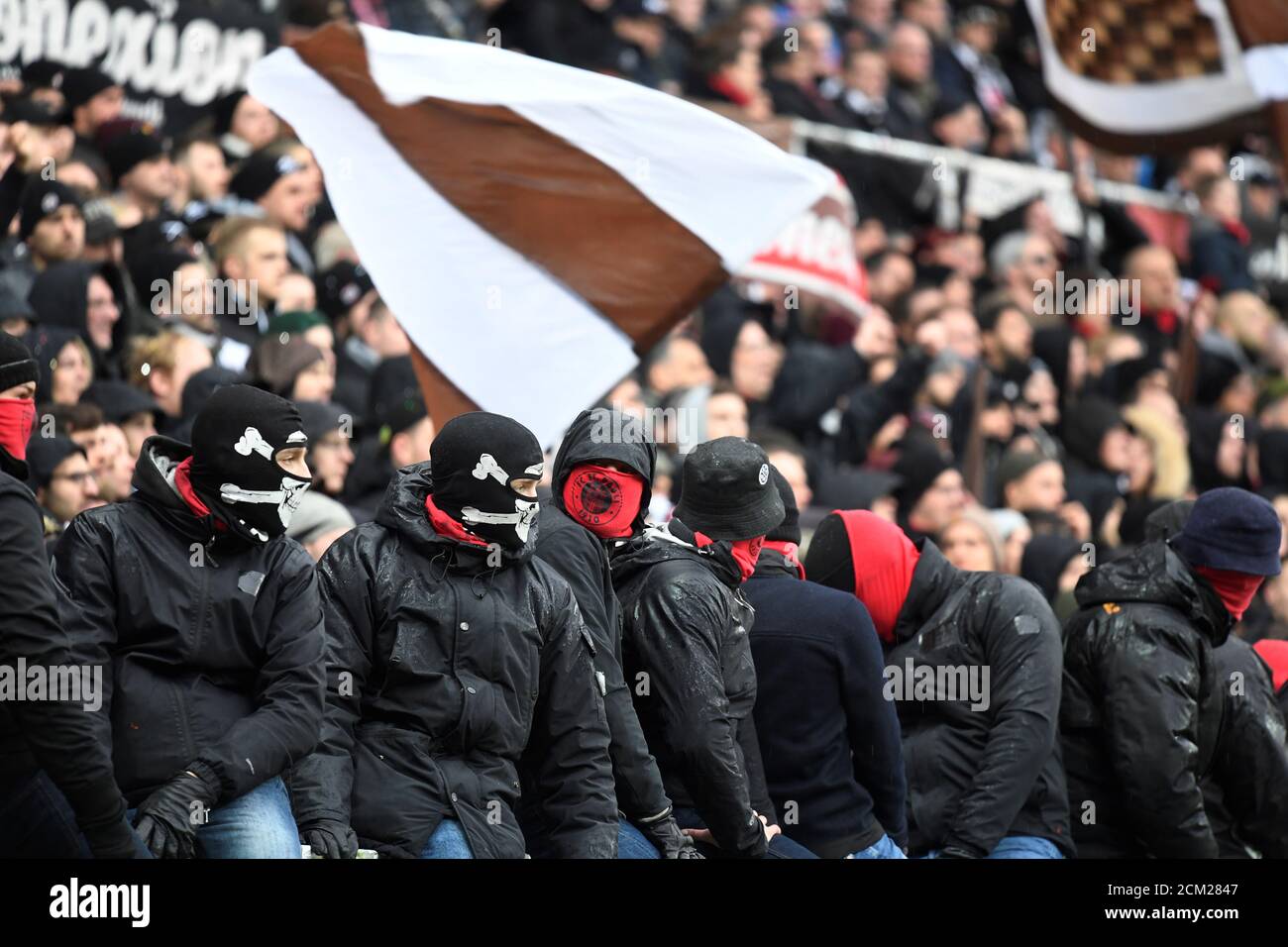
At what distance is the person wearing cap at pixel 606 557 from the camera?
6344 millimetres

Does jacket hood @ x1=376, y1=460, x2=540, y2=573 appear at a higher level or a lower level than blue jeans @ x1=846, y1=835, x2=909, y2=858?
higher

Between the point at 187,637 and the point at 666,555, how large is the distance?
5.21 feet

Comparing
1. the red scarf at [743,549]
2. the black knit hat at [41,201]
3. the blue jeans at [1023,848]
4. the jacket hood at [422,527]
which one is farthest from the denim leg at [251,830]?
the black knit hat at [41,201]

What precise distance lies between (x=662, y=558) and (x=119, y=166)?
493cm

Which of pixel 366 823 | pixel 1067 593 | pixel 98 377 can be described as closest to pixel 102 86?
pixel 98 377

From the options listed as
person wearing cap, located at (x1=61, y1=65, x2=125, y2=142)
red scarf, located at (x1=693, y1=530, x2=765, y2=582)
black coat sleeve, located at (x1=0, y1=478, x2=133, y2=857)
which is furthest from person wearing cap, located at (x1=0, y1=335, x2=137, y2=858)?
person wearing cap, located at (x1=61, y1=65, x2=125, y2=142)

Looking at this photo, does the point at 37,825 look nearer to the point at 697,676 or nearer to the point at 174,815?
the point at 174,815

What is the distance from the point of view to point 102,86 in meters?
11.0

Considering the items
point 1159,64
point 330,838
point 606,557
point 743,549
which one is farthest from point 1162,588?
point 1159,64

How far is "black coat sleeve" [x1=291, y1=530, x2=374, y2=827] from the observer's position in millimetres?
5852

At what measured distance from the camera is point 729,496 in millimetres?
6703

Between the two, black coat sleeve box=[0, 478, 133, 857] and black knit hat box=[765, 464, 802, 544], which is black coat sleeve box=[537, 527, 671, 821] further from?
black coat sleeve box=[0, 478, 133, 857]

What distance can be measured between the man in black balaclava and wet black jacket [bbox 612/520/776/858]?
44.9 inches

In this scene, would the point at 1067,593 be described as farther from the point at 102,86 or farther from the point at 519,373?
the point at 102,86
